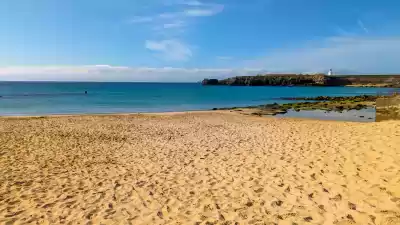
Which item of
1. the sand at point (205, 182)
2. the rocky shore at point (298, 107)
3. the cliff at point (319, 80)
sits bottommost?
the sand at point (205, 182)

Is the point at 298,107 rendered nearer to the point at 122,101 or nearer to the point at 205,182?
the point at 205,182

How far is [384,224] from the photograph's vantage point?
16.6ft

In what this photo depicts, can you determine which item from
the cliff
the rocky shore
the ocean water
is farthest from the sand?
the cliff

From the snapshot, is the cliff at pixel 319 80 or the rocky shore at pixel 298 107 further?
the cliff at pixel 319 80

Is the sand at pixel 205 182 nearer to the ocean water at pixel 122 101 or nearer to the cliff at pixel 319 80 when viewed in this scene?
the ocean water at pixel 122 101

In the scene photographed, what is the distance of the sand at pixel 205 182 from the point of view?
568 cm

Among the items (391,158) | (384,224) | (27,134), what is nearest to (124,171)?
(384,224)

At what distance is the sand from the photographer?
5.68 metres

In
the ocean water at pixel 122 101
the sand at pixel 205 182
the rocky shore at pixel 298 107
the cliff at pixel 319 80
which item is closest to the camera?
the sand at pixel 205 182

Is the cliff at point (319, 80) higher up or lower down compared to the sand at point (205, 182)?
higher up

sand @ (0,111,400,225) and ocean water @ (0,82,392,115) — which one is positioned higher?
ocean water @ (0,82,392,115)

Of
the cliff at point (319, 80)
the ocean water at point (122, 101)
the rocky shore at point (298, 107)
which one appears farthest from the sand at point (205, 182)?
the cliff at point (319, 80)

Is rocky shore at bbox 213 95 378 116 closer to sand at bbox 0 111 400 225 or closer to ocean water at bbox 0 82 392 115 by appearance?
ocean water at bbox 0 82 392 115

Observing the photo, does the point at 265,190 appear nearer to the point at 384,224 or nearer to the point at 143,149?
the point at 384,224
